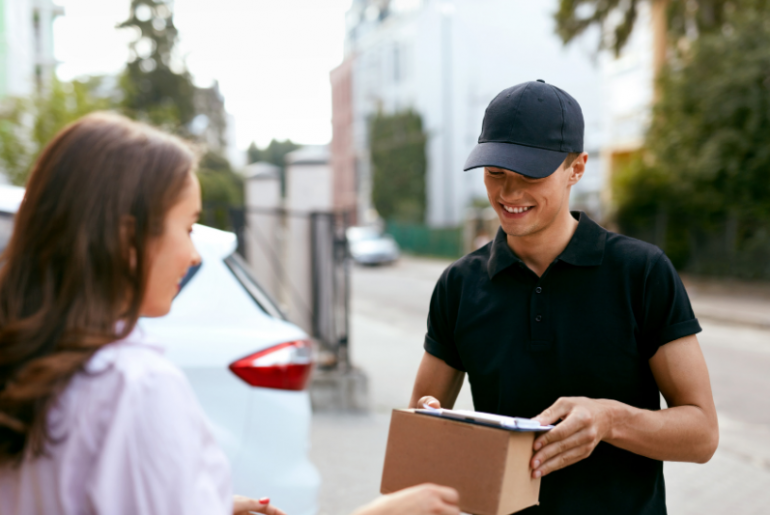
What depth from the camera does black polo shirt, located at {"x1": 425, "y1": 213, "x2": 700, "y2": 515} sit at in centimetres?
172

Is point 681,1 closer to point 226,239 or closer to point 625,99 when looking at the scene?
point 625,99

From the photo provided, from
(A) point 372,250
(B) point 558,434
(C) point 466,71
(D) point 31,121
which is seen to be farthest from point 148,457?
(C) point 466,71

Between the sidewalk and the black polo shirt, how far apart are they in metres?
12.1

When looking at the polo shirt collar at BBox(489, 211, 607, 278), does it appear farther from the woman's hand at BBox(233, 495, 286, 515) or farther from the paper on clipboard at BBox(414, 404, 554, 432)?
the woman's hand at BBox(233, 495, 286, 515)

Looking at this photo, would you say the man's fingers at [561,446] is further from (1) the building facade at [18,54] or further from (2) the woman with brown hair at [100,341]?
(1) the building facade at [18,54]

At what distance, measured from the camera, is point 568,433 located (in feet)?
4.83

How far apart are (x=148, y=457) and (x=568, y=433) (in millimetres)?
873

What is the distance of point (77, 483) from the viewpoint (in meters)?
1.00

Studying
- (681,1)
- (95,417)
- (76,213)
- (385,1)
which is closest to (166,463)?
(95,417)

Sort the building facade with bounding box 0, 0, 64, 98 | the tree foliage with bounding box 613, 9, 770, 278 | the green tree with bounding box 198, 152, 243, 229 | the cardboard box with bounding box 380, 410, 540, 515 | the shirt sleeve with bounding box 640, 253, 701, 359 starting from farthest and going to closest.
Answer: the tree foliage with bounding box 613, 9, 770, 278
the building facade with bounding box 0, 0, 64, 98
the green tree with bounding box 198, 152, 243, 229
the shirt sleeve with bounding box 640, 253, 701, 359
the cardboard box with bounding box 380, 410, 540, 515

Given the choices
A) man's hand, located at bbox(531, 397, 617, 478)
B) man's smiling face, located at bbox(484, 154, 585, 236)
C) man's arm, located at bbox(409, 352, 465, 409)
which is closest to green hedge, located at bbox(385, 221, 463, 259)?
man's arm, located at bbox(409, 352, 465, 409)

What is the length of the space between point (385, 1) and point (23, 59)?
28333 millimetres

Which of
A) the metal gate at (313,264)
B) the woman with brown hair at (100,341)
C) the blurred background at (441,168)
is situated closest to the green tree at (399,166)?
the blurred background at (441,168)

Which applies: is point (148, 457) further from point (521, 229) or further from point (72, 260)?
point (521, 229)
